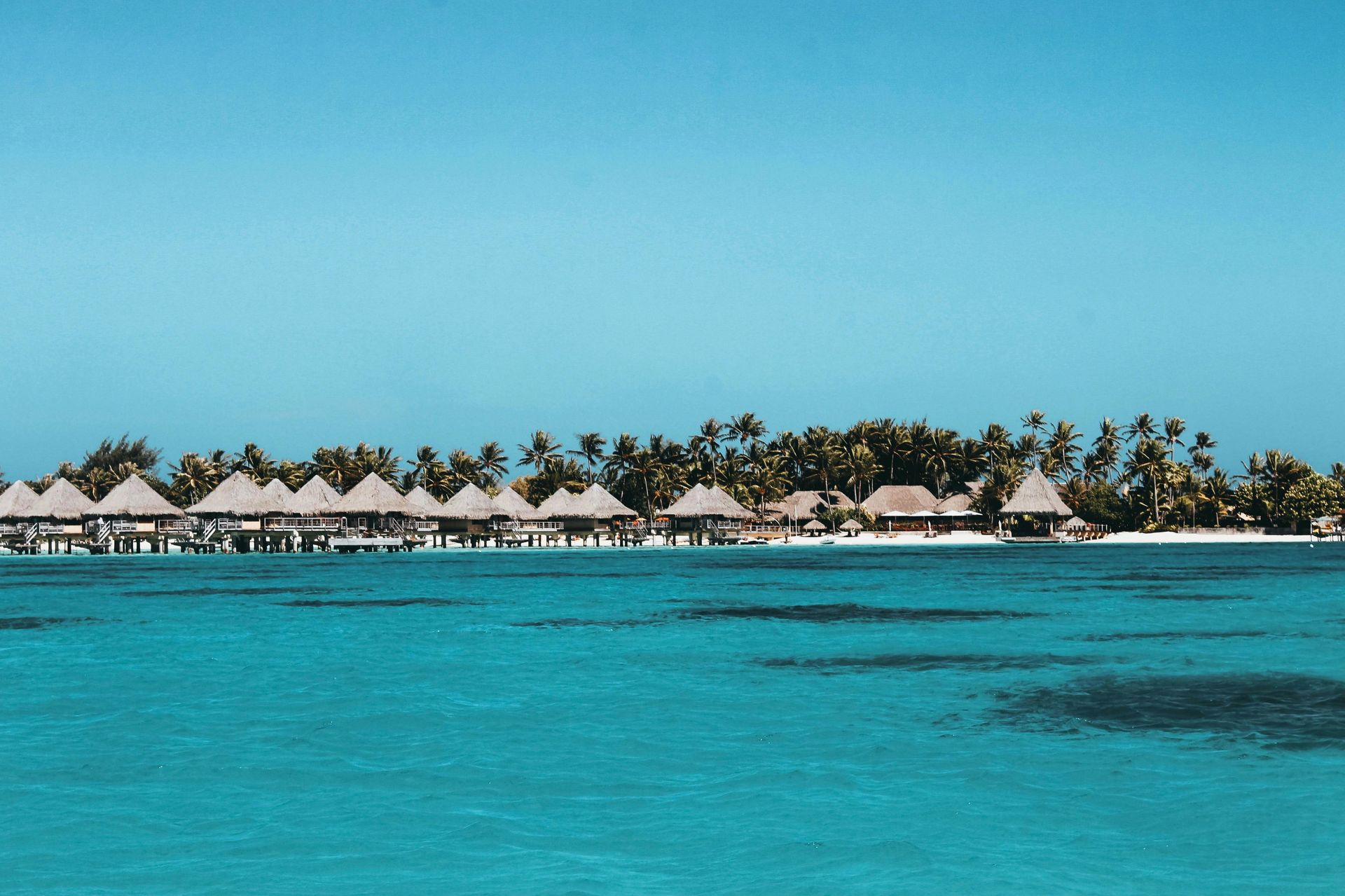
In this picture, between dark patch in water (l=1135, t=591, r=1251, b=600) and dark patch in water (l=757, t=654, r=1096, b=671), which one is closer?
dark patch in water (l=757, t=654, r=1096, b=671)

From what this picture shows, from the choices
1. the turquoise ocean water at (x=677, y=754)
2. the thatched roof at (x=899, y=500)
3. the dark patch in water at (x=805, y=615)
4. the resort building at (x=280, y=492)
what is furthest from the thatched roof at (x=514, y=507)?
the turquoise ocean water at (x=677, y=754)

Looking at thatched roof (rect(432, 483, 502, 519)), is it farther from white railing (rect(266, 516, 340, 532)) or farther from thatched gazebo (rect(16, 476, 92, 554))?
thatched gazebo (rect(16, 476, 92, 554))

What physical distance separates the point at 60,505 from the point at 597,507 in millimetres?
34301

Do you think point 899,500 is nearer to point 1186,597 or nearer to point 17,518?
point 17,518

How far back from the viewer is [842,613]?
31.1 metres

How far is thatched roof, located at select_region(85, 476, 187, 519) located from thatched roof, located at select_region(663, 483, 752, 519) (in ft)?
108

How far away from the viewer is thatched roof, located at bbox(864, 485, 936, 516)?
4038 inches

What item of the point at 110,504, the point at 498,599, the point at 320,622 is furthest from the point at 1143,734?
the point at 110,504

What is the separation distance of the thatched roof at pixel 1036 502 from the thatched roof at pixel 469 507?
35.3 meters

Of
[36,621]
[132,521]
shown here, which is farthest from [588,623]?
[132,521]

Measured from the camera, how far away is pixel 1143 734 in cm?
1380

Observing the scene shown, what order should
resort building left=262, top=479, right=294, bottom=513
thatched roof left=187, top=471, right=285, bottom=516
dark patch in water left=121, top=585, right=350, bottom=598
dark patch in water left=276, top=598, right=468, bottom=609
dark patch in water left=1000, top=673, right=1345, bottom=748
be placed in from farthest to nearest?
1. resort building left=262, top=479, right=294, bottom=513
2. thatched roof left=187, top=471, right=285, bottom=516
3. dark patch in water left=121, top=585, right=350, bottom=598
4. dark patch in water left=276, top=598, right=468, bottom=609
5. dark patch in water left=1000, top=673, right=1345, bottom=748

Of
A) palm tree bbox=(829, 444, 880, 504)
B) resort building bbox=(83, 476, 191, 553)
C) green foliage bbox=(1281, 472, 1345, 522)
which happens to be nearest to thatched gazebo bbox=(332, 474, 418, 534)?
resort building bbox=(83, 476, 191, 553)

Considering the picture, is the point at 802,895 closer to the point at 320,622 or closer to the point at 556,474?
the point at 320,622
